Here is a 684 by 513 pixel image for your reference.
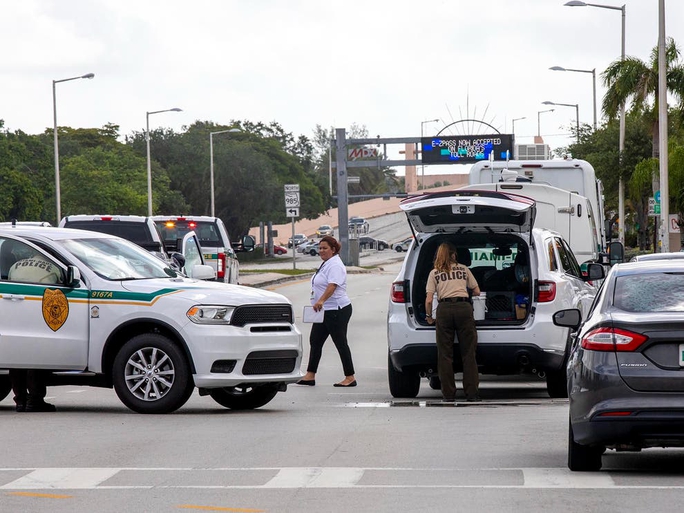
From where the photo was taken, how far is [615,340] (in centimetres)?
883

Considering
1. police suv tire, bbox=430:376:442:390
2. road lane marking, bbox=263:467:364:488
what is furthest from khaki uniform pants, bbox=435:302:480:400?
road lane marking, bbox=263:467:364:488

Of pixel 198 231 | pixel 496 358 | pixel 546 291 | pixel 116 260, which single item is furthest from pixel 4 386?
pixel 198 231

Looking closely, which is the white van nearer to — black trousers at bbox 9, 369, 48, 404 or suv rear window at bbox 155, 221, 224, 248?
black trousers at bbox 9, 369, 48, 404

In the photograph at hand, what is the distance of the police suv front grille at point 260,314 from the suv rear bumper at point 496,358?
1.37m

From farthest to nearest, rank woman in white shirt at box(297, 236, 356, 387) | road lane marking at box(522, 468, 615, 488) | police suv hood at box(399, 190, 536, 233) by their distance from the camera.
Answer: woman in white shirt at box(297, 236, 356, 387), police suv hood at box(399, 190, 536, 233), road lane marking at box(522, 468, 615, 488)

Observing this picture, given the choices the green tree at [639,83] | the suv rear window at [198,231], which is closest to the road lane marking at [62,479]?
the suv rear window at [198,231]

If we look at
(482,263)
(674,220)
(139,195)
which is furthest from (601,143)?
(482,263)

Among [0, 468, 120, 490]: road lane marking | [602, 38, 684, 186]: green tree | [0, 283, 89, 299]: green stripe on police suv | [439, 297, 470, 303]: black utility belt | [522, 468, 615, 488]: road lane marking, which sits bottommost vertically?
[522, 468, 615, 488]: road lane marking

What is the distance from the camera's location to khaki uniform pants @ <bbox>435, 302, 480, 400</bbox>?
1411 cm

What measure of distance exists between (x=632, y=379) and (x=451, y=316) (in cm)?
541

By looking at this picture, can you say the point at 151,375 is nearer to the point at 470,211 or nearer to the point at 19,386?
the point at 19,386

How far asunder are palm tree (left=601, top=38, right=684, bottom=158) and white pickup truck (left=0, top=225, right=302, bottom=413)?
3357 centimetres

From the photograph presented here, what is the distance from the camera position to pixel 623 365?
881 cm

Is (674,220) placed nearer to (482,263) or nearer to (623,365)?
(482,263)
